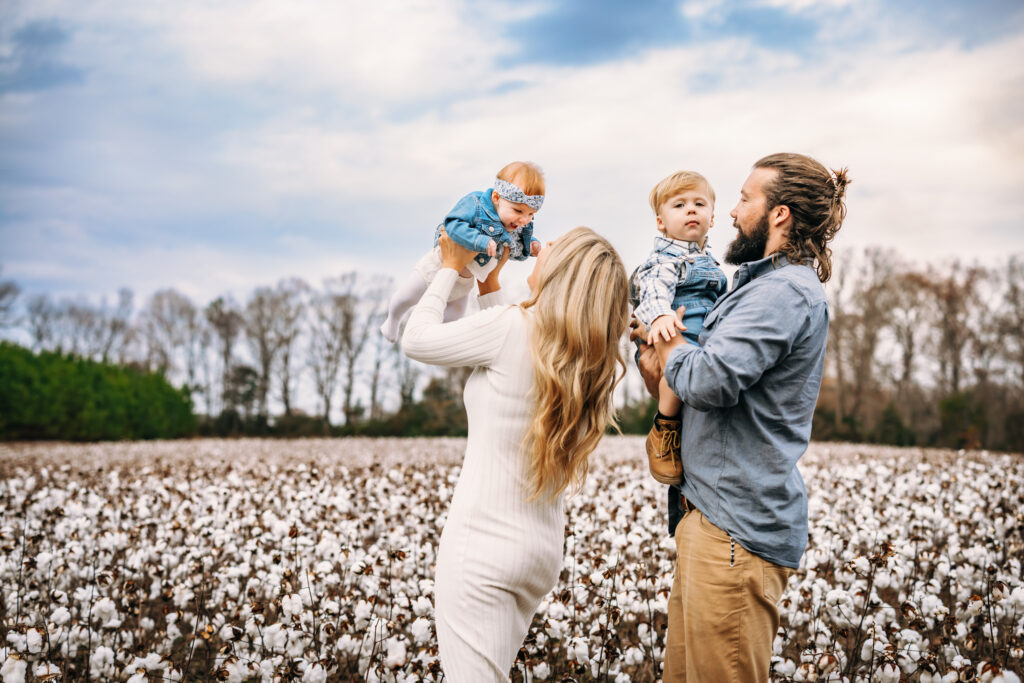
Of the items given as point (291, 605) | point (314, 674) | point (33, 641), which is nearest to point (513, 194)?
point (314, 674)

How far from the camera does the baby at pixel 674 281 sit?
8.73ft

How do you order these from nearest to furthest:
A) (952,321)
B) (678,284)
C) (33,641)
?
(678,284), (33,641), (952,321)

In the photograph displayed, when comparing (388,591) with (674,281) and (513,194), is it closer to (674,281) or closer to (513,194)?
(513,194)

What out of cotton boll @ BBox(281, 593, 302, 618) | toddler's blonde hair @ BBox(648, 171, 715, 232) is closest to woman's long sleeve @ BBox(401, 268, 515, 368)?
toddler's blonde hair @ BBox(648, 171, 715, 232)

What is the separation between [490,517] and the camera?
8.14ft

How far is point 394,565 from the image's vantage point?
5.60m

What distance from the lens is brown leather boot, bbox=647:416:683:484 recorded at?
2.66 meters

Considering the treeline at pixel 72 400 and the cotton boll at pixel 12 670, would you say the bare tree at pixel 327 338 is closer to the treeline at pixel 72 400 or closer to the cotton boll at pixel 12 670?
the treeline at pixel 72 400

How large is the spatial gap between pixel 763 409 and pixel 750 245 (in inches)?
25.8

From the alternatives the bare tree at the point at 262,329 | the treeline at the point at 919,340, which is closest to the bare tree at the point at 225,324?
the bare tree at the point at 262,329

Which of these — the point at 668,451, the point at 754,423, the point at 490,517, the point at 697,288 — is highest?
the point at 697,288

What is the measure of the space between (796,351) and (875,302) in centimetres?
4222

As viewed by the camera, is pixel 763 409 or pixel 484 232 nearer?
pixel 763 409

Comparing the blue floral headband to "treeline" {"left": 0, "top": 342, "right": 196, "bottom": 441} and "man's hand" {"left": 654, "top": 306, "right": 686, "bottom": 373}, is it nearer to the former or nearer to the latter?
"man's hand" {"left": 654, "top": 306, "right": 686, "bottom": 373}
